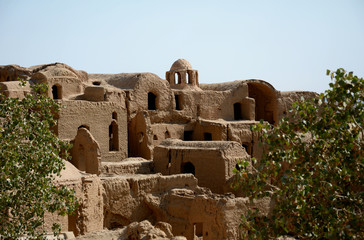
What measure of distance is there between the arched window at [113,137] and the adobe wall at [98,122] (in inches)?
5.0

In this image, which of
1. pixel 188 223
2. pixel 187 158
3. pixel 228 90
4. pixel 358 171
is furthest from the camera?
pixel 228 90

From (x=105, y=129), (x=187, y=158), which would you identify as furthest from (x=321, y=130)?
(x=105, y=129)

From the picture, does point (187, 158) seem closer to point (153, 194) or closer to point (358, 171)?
point (153, 194)

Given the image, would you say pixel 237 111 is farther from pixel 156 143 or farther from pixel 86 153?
pixel 86 153

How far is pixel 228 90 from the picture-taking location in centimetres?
Result: 3180

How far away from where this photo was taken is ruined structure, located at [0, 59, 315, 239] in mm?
16125

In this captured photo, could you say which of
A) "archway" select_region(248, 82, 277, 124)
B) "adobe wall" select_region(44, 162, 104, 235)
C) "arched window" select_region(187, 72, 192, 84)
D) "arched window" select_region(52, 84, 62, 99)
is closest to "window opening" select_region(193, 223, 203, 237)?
"adobe wall" select_region(44, 162, 104, 235)

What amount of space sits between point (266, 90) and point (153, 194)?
1800 centimetres

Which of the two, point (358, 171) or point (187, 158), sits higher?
point (358, 171)

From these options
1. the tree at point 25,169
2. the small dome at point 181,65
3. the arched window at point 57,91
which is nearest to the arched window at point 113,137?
the arched window at point 57,91

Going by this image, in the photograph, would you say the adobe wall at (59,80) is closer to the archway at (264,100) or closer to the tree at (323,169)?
the archway at (264,100)

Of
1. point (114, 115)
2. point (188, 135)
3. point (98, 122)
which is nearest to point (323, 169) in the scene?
point (98, 122)

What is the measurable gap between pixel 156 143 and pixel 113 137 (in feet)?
7.86

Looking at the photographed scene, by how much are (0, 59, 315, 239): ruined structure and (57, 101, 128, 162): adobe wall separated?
48mm
